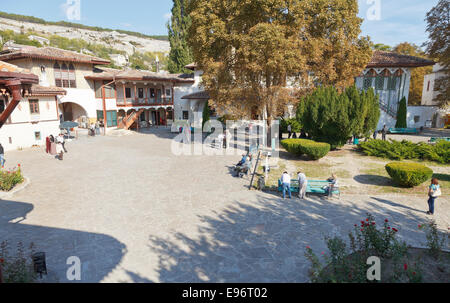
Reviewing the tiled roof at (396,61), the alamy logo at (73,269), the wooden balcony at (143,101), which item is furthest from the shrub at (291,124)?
the alamy logo at (73,269)

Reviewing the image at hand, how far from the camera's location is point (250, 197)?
12242 millimetres

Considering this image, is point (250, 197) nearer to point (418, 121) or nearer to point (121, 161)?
point (121, 161)

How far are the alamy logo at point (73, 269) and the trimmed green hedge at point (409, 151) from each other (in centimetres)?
1851

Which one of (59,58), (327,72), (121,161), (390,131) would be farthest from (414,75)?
(59,58)

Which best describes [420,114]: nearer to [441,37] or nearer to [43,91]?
[441,37]

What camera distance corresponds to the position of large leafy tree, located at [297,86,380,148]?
1878 centimetres

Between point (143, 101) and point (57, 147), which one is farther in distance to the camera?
point (143, 101)

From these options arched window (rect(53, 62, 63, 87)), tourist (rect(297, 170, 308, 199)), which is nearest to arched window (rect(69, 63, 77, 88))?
arched window (rect(53, 62, 63, 87))

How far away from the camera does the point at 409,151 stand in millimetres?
18312

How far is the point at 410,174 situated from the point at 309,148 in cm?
614

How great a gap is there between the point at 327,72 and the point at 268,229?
52.3 ft

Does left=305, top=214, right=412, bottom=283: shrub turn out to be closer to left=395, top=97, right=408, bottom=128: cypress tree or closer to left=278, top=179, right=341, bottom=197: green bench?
left=278, top=179, right=341, bottom=197: green bench

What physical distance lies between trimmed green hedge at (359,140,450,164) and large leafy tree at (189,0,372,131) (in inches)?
237

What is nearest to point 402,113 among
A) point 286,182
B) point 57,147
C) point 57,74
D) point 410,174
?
point 410,174
